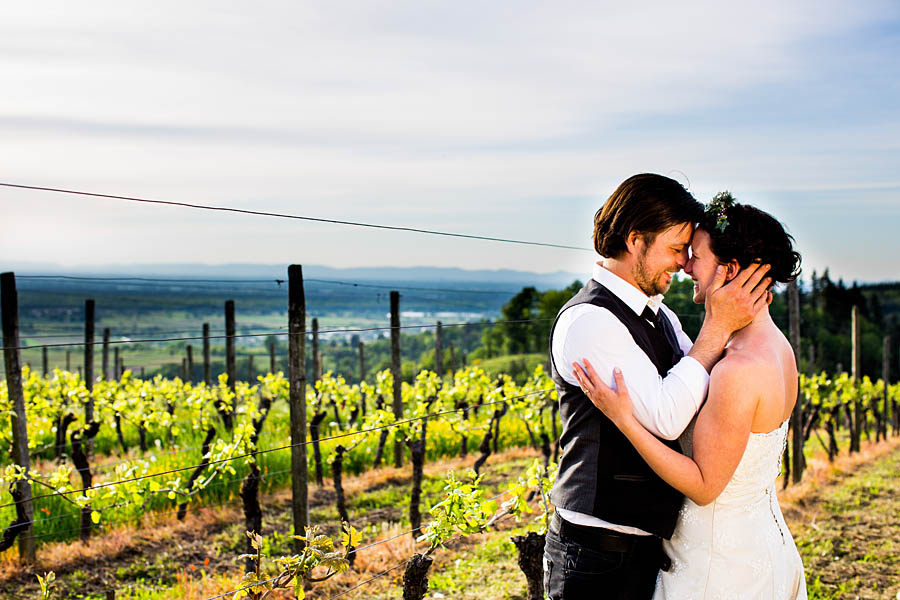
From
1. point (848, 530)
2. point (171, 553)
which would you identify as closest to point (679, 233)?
point (171, 553)


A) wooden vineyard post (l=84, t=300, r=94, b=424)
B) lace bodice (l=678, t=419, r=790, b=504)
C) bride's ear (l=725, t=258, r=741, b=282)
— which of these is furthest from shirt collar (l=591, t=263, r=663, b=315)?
wooden vineyard post (l=84, t=300, r=94, b=424)

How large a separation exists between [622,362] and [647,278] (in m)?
0.35

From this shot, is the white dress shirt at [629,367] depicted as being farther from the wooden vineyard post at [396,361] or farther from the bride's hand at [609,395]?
the wooden vineyard post at [396,361]

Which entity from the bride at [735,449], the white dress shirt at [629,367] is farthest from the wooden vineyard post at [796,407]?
the white dress shirt at [629,367]

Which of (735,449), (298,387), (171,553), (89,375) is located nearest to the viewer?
(735,449)

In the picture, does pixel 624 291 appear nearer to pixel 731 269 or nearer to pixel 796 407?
pixel 731 269

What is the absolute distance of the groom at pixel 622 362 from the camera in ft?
7.81

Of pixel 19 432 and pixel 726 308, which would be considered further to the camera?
pixel 19 432

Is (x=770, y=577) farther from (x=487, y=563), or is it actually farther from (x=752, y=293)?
(x=487, y=563)

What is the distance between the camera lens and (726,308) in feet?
7.98

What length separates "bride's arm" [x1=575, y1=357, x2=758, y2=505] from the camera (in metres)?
2.28

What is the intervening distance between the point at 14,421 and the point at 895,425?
17.4m

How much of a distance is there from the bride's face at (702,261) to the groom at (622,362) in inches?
1.1

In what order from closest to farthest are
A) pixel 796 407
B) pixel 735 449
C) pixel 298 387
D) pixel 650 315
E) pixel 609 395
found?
pixel 609 395 < pixel 735 449 < pixel 650 315 < pixel 298 387 < pixel 796 407
